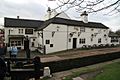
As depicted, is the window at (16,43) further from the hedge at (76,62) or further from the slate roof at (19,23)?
the hedge at (76,62)

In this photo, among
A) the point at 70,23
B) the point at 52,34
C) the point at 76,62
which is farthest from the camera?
the point at 70,23

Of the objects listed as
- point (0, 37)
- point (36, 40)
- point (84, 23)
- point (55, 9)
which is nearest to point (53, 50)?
point (36, 40)

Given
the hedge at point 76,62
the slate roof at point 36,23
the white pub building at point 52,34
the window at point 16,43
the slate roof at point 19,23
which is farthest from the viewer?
the window at point 16,43

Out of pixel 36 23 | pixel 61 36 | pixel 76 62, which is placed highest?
pixel 36 23

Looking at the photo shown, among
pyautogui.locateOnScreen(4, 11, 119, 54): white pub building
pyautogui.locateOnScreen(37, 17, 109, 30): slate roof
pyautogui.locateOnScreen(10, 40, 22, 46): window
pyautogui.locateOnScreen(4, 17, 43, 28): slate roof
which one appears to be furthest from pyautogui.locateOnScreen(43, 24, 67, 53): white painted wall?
pyautogui.locateOnScreen(10, 40, 22, 46): window

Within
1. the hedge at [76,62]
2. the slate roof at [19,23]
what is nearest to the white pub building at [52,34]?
Result: the slate roof at [19,23]

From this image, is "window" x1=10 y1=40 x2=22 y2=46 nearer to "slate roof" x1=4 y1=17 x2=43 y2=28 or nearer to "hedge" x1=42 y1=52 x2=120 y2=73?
"slate roof" x1=4 y1=17 x2=43 y2=28

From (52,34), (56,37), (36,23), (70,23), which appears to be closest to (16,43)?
(36,23)

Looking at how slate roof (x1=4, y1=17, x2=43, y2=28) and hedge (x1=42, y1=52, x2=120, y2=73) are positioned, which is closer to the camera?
hedge (x1=42, y1=52, x2=120, y2=73)

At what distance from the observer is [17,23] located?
35188 millimetres

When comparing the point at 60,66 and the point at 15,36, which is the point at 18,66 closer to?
the point at 60,66

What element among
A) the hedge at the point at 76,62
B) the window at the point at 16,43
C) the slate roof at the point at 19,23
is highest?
the slate roof at the point at 19,23

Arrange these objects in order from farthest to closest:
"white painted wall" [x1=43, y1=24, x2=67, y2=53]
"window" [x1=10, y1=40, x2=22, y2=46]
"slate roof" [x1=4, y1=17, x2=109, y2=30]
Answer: "window" [x1=10, y1=40, x2=22, y2=46], "slate roof" [x1=4, y1=17, x2=109, y2=30], "white painted wall" [x1=43, y1=24, x2=67, y2=53]

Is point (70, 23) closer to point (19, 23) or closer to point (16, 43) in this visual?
point (19, 23)
